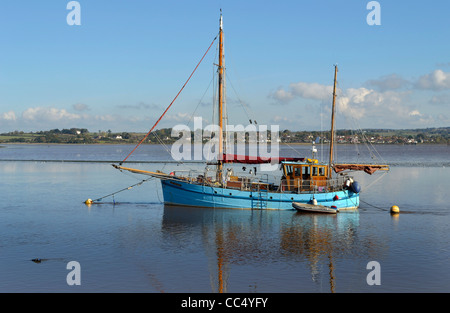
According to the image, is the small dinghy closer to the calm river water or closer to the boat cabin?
the calm river water

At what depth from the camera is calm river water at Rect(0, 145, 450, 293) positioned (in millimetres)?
28125

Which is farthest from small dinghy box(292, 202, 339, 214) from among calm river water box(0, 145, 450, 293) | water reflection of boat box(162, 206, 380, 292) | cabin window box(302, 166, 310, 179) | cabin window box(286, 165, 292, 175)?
cabin window box(286, 165, 292, 175)

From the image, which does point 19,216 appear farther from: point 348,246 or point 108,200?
point 348,246

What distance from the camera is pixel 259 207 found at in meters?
51.4

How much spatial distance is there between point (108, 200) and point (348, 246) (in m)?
35.1

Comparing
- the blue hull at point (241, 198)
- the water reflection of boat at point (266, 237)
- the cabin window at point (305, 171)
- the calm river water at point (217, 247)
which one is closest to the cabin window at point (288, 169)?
the cabin window at point (305, 171)

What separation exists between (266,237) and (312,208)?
11.7 metres

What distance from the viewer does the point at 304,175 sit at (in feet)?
172

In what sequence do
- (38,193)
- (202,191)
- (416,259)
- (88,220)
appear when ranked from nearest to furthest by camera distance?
(416,259), (88,220), (202,191), (38,193)

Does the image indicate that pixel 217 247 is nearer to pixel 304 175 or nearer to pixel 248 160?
pixel 248 160

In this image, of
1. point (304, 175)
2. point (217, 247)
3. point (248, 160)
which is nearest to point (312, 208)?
point (304, 175)
